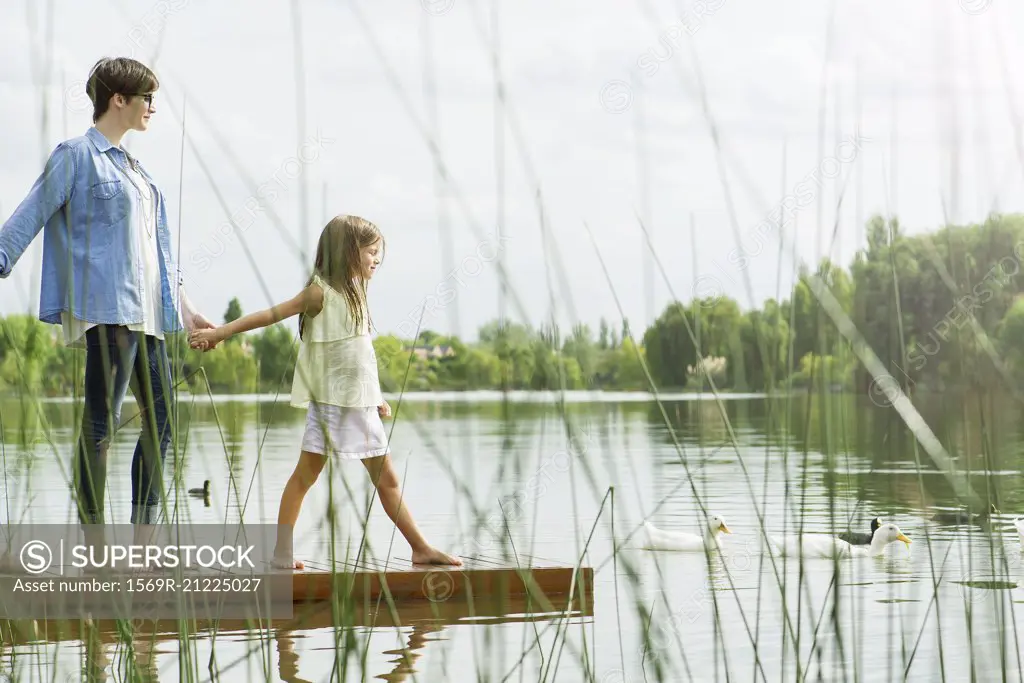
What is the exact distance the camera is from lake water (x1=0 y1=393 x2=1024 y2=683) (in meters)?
1.61

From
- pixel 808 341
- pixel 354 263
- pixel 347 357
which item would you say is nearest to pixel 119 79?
pixel 354 263

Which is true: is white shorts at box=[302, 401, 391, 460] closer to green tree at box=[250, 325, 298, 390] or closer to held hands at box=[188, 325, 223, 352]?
held hands at box=[188, 325, 223, 352]

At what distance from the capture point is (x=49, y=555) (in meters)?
3.54

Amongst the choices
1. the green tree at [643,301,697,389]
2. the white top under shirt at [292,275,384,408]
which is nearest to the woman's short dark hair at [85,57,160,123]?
the white top under shirt at [292,275,384,408]

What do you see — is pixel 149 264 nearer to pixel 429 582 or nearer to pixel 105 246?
pixel 105 246

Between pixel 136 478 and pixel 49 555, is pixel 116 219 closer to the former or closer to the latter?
pixel 136 478

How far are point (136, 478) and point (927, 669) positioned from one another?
230 centimetres

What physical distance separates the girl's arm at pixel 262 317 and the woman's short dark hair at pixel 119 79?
Result: 691 millimetres

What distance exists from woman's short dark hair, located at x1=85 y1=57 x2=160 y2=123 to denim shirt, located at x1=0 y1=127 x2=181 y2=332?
0.12 m

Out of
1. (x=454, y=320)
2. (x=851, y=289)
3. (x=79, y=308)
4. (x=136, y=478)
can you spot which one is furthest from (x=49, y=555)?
(x=851, y=289)

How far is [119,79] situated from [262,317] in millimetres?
818

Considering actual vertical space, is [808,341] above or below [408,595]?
above

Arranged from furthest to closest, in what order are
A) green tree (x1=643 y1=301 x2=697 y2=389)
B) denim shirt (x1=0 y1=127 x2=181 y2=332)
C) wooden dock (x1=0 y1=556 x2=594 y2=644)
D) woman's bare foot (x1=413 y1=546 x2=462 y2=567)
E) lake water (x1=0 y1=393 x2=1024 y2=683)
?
woman's bare foot (x1=413 y1=546 x2=462 y2=567), wooden dock (x1=0 y1=556 x2=594 y2=644), denim shirt (x1=0 y1=127 x2=181 y2=332), green tree (x1=643 y1=301 x2=697 y2=389), lake water (x1=0 y1=393 x2=1024 y2=683)

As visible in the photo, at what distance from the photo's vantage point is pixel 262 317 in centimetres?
373
